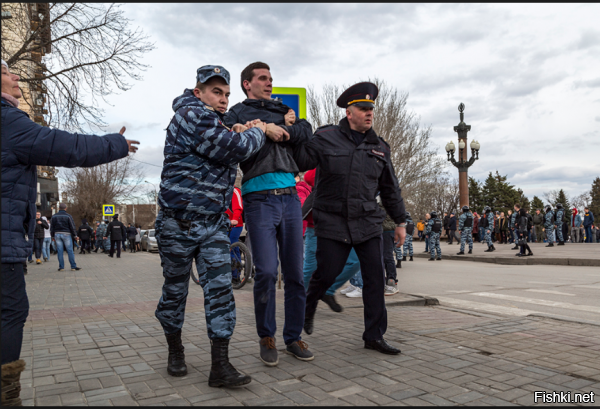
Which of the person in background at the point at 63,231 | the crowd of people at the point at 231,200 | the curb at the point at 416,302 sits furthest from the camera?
the person in background at the point at 63,231

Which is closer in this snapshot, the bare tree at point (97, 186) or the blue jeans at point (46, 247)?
the blue jeans at point (46, 247)

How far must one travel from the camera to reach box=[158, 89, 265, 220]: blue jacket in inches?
128

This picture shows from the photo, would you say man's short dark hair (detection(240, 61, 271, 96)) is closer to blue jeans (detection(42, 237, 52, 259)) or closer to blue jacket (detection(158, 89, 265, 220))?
blue jacket (detection(158, 89, 265, 220))

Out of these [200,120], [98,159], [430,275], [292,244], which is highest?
[200,120]

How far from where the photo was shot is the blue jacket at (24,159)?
268 cm

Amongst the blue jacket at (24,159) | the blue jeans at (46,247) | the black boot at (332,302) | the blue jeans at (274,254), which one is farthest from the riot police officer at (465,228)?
the blue jacket at (24,159)

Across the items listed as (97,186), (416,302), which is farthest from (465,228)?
(97,186)

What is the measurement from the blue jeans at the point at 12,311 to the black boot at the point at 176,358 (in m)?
0.98

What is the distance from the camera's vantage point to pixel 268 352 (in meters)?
3.55

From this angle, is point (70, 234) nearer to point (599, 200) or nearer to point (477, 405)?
point (477, 405)

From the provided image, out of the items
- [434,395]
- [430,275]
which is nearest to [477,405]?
[434,395]

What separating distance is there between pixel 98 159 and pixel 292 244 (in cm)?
156

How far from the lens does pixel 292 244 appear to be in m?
3.81

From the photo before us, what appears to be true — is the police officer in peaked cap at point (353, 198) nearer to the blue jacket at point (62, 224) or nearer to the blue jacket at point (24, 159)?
the blue jacket at point (24, 159)
